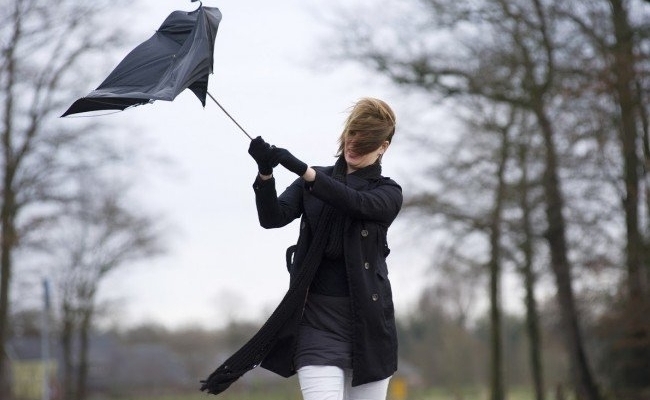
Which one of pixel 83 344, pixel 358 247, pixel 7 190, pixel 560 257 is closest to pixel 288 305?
pixel 358 247

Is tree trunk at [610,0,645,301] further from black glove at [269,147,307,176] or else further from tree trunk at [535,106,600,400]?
black glove at [269,147,307,176]

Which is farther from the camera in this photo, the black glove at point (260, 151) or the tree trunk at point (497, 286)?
the tree trunk at point (497, 286)

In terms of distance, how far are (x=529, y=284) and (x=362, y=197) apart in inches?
978

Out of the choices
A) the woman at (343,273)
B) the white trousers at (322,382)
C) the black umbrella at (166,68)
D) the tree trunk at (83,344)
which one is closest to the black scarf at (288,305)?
the woman at (343,273)

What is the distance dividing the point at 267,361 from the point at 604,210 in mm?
17536

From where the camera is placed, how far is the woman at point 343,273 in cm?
464

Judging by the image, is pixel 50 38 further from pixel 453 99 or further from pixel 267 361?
pixel 267 361

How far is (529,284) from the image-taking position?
28.9 meters

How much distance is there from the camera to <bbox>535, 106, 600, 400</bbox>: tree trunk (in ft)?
75.4

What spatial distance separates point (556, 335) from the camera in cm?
2972

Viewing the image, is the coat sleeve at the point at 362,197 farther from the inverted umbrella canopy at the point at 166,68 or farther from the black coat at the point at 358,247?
the inverted umbrella canopy at the point at 166,68

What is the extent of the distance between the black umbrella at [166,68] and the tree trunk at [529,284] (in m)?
Answer: 20.5

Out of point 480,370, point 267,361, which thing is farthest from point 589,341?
point 480,370

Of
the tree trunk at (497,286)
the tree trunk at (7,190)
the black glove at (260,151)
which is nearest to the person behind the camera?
the black glove at (260,151)
